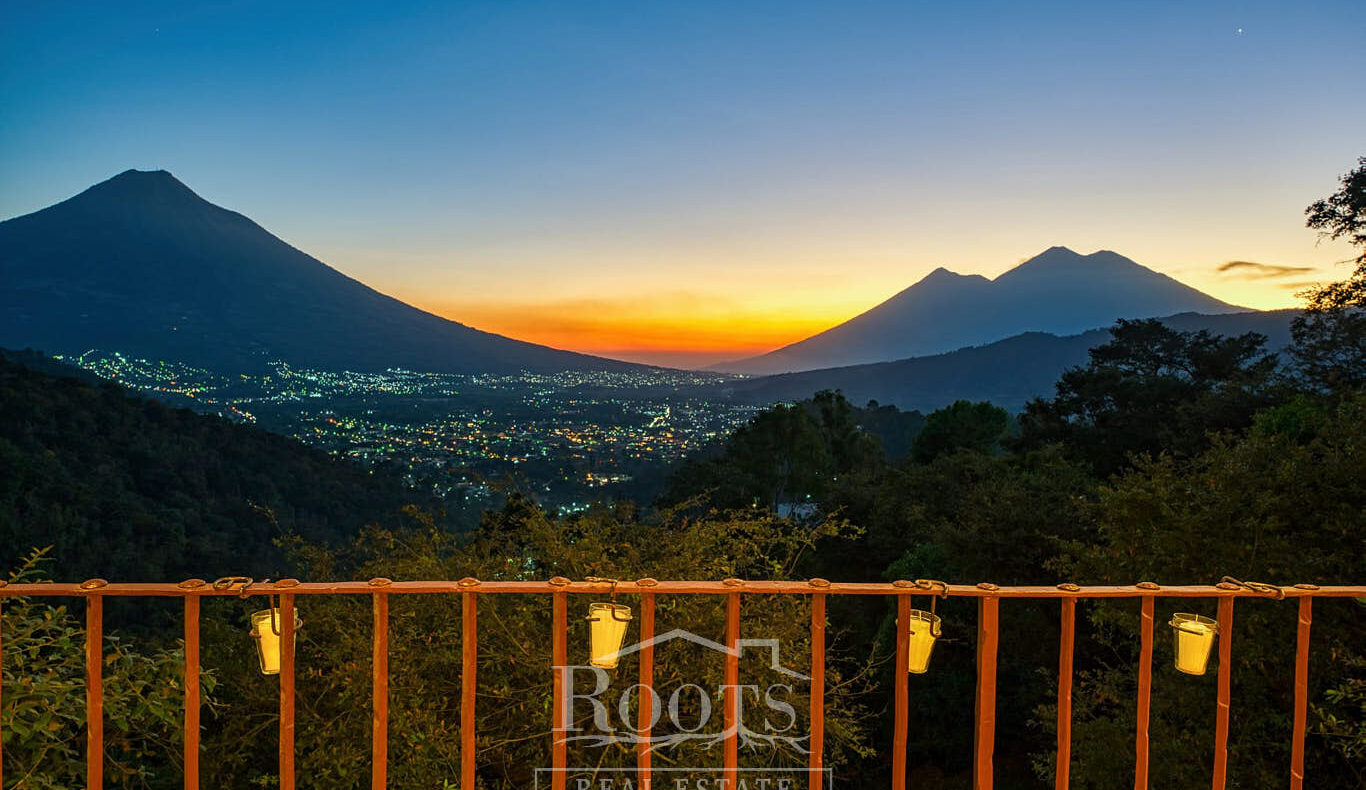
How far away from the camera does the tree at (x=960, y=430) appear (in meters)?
19.0

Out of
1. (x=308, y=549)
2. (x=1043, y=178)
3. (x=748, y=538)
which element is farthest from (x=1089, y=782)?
(x=1043, y=178)

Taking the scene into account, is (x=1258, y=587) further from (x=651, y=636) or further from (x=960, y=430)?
(x=960, y=430)

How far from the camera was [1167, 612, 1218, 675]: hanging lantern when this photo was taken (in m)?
1.46

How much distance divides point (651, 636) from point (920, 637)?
638mm

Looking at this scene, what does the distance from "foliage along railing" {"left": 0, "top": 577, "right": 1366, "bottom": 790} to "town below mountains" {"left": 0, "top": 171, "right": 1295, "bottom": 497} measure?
15588 mm

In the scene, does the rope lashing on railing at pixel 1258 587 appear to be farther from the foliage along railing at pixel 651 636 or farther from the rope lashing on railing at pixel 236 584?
the rope lashing on railing at pixel 236 584

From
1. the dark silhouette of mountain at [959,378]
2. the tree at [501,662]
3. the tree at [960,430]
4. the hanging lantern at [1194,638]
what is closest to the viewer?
the hanging lantern at [1194,638]

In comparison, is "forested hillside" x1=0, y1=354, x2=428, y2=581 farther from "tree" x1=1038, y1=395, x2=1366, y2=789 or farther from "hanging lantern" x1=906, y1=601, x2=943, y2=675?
"hanging lantern" x1=906, y1=601, x2=943, y2=675

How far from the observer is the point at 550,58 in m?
14.0

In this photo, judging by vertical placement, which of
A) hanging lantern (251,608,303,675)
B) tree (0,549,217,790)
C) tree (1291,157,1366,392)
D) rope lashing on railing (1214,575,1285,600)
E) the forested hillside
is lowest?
the forested hillside

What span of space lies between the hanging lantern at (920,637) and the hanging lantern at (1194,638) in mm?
580

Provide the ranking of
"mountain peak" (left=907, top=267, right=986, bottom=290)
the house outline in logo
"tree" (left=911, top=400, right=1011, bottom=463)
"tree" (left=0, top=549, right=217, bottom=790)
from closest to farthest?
1. "tree" (left=0, top=549, right=217, bottom=790)
2. the house outline in logo
3. "tree" (left=911, top=400, right=1011, bottom=463)
4. "mountain peak" (left=907, top=267, right=986, bottom=290)

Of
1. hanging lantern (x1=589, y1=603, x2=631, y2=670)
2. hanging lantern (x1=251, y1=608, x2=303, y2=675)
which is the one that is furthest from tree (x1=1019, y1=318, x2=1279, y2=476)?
hanging lantern (x1=251, y1=608, x2=303, y2=675)

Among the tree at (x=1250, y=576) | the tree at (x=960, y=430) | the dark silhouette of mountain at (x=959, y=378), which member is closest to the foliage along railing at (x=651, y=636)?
the tree at (x=1250, y=576)
